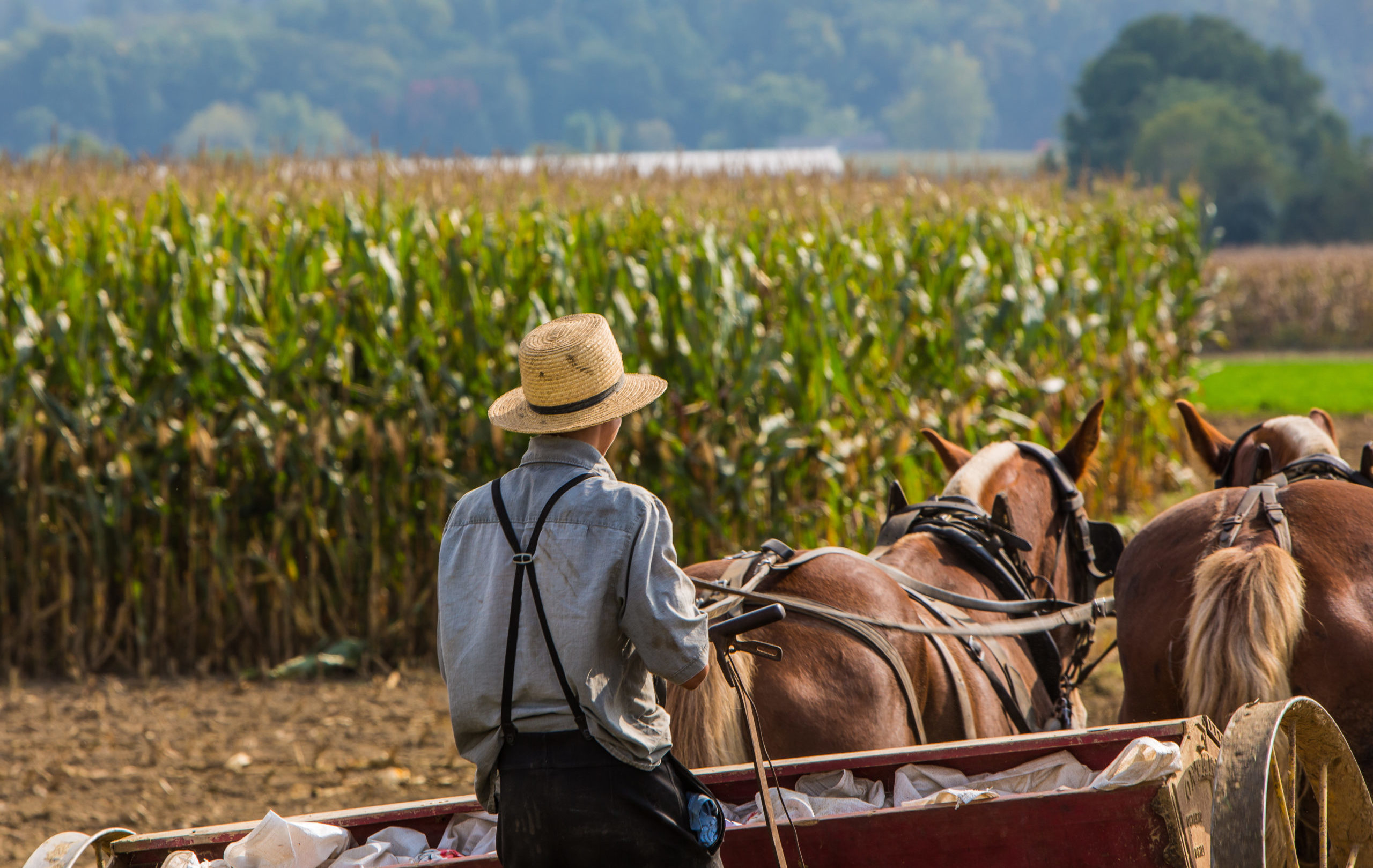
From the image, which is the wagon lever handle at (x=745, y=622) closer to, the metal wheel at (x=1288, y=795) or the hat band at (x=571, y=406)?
the hat band at (x=571, y=406)

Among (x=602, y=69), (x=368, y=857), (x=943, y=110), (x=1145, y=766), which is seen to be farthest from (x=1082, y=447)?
(x=602, y=69)

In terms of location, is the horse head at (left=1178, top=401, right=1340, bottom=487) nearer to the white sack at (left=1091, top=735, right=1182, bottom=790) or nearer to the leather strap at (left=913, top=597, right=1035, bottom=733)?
the leather strap at (left=913, top=597, right=1035, bottom=733)

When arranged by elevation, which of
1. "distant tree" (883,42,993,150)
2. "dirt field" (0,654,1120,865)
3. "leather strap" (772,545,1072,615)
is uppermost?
"distant tree" (883,42,993,150)

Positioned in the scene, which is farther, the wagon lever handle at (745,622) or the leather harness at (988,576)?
the leather harness at (988,576)

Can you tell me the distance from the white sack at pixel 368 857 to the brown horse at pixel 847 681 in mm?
677

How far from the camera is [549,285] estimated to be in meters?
6.96

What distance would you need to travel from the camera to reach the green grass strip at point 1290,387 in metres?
16.5

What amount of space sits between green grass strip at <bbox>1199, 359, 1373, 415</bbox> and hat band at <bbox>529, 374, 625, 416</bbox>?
40.6ft

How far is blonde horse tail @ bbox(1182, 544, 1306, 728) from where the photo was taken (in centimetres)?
280

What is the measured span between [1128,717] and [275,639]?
5.01 metres

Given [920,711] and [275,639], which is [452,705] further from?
[275,639]

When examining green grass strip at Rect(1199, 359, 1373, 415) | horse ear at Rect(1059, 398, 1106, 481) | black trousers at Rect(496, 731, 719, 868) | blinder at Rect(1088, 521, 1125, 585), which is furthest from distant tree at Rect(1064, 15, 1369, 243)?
black trousers at Rect(496, 731, 719, 868)

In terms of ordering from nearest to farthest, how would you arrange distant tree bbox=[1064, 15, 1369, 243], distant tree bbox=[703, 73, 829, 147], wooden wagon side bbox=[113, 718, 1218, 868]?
wooden wagon side bbox=[113, 718, 1218, 868]
distant tree bbox=[1064, 15, 1369, 243]
distant tree bbox=[703, 73, 829, 147]

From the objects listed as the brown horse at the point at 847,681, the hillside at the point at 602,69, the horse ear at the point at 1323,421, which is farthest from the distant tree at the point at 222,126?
the brown horse at the point at 847,681
